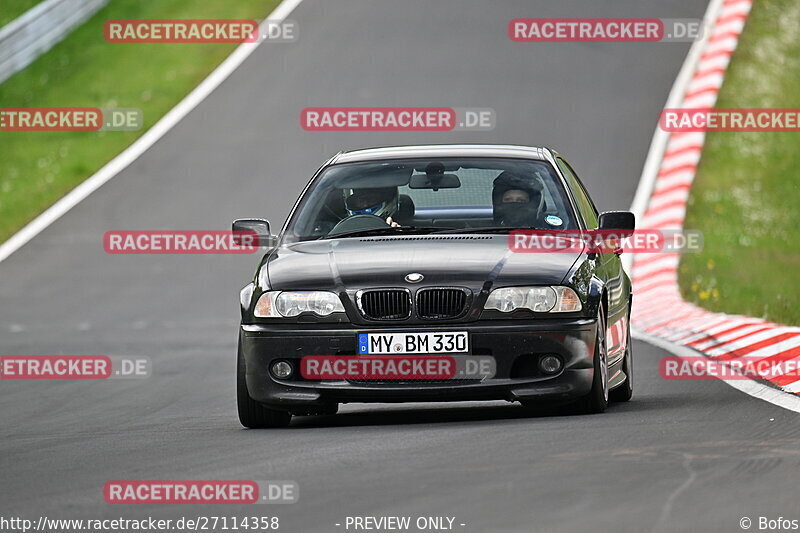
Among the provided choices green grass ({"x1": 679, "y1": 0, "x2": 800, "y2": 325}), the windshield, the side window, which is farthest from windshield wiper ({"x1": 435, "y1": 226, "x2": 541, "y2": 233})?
green grass ({"x1": 679, "y1": 0, "x2": 800, "y2": 325})

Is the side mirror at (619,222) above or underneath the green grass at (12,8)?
underneath

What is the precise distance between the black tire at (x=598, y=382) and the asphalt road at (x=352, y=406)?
0.15 m

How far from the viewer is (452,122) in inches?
1003

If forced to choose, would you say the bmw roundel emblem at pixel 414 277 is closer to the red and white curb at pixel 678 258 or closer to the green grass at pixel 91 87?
the red and white curb at pixel 678 258

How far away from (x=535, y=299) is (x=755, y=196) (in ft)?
47.7

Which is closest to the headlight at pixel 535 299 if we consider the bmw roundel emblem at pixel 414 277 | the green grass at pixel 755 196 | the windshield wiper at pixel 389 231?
the bmw roundel emblem at pixel 414 277

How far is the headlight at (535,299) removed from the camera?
866cm

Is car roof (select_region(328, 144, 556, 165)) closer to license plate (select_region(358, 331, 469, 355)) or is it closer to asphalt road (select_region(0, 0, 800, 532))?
asphalt road (select_region(0, 0, 800, 532))

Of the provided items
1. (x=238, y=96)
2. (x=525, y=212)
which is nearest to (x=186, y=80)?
(x=238, y=96)

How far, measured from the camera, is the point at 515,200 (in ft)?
32.1

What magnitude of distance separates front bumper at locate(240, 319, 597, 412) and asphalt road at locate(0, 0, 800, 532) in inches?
7.4

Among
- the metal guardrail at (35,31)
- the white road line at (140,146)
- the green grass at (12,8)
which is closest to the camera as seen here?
the white road line at (140,146)

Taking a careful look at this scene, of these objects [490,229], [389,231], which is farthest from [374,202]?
[490,229]

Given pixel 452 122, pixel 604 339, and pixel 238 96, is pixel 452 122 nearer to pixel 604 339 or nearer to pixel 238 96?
pixel 238 96
